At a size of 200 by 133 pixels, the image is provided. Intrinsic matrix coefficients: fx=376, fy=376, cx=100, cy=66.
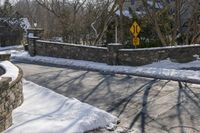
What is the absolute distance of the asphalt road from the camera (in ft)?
31.4

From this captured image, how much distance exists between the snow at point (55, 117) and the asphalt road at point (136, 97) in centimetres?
46

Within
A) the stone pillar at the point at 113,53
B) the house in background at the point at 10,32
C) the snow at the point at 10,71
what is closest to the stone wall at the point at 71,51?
the stone pillar at the point at 113,53

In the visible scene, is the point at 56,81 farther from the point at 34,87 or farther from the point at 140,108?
the point at 140,108

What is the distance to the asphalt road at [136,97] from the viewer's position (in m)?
9.56

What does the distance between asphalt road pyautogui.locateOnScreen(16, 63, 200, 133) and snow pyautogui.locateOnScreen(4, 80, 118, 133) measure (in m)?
0.46

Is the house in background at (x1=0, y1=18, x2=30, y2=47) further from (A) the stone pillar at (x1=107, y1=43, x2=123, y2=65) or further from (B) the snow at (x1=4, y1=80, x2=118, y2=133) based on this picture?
→ (B) the snow at (x1=4, y1=80, x2=118, y2=133)

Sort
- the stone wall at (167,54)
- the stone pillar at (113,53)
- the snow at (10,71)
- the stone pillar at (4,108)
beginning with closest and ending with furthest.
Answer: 1. the stone pillar at (4,108)
2. the snow at (10,71)
3. the stone wall at (167,54)
4. the stone pillar at (113,53)

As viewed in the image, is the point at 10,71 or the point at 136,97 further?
the point at 136,97

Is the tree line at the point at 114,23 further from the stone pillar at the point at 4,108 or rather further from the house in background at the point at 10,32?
the stone pillar at the point at 4,108

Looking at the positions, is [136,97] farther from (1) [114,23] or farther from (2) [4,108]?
(1) [114,23]

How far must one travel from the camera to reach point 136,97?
41.1 ft

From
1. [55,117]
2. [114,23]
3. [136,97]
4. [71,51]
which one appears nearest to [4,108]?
[55,117]

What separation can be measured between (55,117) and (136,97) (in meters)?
3.86

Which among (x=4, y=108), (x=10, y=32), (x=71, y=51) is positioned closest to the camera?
(x=4, y=108)
